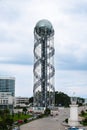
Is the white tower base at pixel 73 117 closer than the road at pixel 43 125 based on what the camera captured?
No

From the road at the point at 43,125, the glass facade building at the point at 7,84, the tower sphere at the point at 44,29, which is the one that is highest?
the tower sphere at the point at 44,29

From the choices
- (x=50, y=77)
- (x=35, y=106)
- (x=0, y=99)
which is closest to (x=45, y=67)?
(x=50, y=77)

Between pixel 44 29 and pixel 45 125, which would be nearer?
pixel 45 125

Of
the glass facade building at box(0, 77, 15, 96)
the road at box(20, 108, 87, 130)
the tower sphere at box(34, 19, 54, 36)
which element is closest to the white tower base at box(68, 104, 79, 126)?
the road at box(20, 108, 87, 130)

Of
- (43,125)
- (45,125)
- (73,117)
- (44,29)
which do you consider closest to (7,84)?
(44,29)

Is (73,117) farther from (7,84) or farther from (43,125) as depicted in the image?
(7,84)

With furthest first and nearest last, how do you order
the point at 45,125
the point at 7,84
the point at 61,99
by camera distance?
the point at 7,84 → the point at 61,99 → the point at 45,125

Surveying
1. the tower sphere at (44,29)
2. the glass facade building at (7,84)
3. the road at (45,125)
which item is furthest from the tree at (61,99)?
the road at (45,125)

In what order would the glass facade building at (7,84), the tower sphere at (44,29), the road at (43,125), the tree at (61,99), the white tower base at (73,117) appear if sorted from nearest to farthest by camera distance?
1. the road at (43,125)
2. the white tower base at (73,117)
3. the tower sphere at (44,29)
4. the tree at (61,99)
5. the glass facade building at (7,84)

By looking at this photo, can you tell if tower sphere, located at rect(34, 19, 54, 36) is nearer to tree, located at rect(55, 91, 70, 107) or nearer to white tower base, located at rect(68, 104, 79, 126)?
tree, located at rect(55, 91, 70, 107)

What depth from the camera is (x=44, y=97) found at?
316 ft

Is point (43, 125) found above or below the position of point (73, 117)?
below

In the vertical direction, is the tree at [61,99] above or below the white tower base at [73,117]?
above

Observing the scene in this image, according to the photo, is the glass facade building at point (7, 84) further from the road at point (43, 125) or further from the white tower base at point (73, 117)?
the white tower base at point (73, 117)
